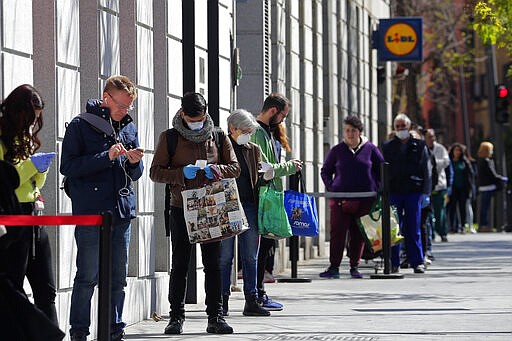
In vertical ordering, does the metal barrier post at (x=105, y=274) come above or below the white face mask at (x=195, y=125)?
below

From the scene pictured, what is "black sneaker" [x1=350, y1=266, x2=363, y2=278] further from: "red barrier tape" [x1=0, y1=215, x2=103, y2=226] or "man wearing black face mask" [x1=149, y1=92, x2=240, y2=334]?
"red barrier tape" [x1=0, y1=215, x2=103, y2=226]

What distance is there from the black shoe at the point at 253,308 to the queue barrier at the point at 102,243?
5.01 m

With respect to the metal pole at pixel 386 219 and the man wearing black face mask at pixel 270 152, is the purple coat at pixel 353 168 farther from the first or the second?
the man wearing black face mask at pixel 270 152

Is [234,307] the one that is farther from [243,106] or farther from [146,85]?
[243,106]

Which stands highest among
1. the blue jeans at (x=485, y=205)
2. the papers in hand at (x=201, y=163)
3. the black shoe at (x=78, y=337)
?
the blue jeans at (x=485, y=205)

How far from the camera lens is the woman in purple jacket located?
63.9 feet

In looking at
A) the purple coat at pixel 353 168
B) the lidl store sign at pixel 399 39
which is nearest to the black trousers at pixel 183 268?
the purple coat at pixel 353 168

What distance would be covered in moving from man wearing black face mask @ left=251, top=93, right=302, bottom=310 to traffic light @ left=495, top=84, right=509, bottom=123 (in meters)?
25.3

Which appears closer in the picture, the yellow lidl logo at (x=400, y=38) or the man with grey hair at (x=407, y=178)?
the man with grey hair at (x=407, y=178)

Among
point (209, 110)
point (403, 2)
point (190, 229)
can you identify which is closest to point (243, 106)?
point (209, 110)

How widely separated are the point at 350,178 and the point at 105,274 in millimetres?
10719

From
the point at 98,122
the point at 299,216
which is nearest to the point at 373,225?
the point at 299,216

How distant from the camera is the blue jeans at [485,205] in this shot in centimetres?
3709

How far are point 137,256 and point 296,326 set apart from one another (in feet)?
5.44
